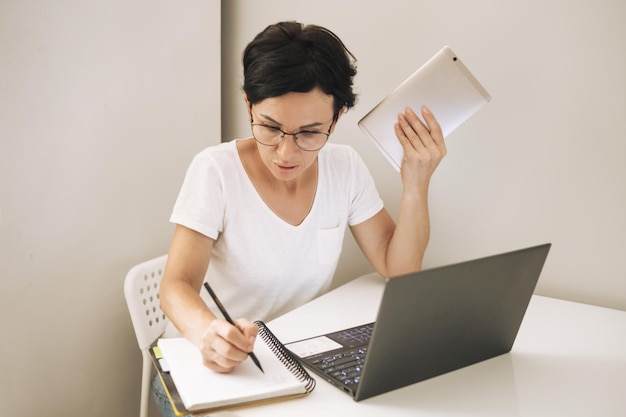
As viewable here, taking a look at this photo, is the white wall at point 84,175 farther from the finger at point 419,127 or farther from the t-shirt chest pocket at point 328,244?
the finger at point 419,127

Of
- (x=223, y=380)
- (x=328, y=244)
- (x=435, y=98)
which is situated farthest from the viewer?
(x=328, y=244)

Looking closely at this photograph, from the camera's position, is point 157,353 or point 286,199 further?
point 286,199

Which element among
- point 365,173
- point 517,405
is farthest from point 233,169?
point 517,405

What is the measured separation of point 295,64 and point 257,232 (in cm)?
42

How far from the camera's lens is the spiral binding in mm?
846

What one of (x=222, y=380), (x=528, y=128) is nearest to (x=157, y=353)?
(x=222, y=380)

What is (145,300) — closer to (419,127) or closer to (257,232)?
(257,232)

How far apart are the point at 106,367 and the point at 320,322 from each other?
75cm

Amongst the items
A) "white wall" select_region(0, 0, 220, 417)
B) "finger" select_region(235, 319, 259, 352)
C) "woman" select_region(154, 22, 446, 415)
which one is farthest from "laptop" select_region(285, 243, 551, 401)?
"white wall" select_region(0, 0, 220, 417)

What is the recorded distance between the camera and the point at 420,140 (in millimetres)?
1317

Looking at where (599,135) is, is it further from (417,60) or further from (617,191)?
(417,60)

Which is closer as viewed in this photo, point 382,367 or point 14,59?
point 382,367

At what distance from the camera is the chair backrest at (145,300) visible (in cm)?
132

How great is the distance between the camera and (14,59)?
124cm
